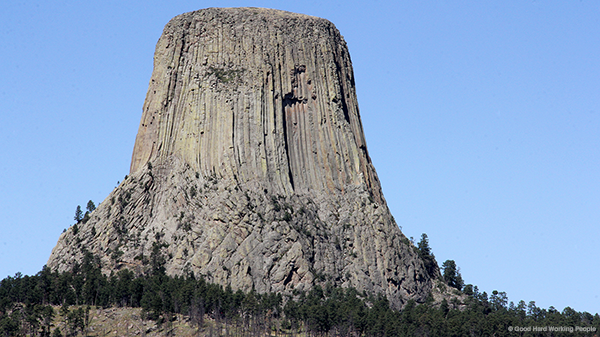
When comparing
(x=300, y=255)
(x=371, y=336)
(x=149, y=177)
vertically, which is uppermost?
(x=149, y=177)

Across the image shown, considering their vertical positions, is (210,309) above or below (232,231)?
below

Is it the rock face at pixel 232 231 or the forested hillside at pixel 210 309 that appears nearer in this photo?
the forested hillside at pixel 210 309

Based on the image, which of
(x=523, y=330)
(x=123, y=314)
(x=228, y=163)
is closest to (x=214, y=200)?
(x=228, y=163)

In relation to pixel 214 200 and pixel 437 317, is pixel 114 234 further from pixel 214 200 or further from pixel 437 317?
pixel 437 317

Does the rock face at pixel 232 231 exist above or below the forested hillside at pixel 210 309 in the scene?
above

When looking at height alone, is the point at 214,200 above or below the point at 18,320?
above

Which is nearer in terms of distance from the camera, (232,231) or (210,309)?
(210,309)

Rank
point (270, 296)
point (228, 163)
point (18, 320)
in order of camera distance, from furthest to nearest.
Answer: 1. point (228, 163)
2. point (270, 296)
3. point (18, 320)

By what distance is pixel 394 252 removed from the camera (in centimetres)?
19700

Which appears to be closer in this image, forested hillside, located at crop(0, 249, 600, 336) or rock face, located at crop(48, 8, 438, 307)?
forested hillside, located at crop(0, 249, 600, 336)

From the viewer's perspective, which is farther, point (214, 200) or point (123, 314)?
point (214, 200)

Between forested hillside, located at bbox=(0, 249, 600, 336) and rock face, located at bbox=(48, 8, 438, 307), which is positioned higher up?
rock face, located at bbox=(48, 8, 438, 307)

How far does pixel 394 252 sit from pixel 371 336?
75.9 feet

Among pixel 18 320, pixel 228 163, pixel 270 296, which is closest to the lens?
pixel 18 320
